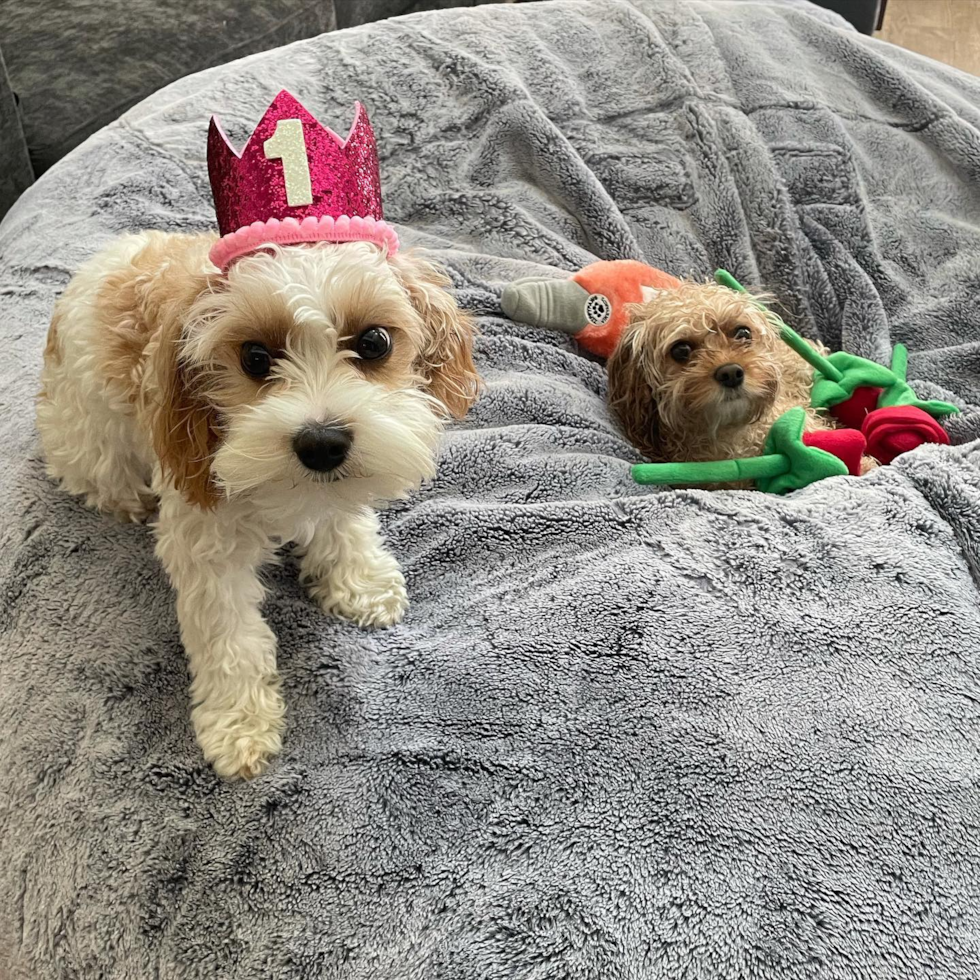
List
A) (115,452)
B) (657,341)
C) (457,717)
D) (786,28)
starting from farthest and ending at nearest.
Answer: (786,28) < (657,341) < (115,452) < (457,717)

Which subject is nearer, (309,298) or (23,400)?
(309,298)

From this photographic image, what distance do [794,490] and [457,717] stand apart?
0.82 metres

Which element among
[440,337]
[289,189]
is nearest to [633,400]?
[440,337]

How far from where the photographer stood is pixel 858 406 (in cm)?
200

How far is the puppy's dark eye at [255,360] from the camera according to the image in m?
1.04

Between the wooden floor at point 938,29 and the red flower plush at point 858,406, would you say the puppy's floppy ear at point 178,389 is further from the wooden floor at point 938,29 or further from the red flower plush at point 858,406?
the wooden floor at point 938,29

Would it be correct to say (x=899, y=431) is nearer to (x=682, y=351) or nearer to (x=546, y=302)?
(x=682, y=351)

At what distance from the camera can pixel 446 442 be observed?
5.39 feet

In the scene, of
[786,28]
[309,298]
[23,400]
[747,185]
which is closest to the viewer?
[309,298]

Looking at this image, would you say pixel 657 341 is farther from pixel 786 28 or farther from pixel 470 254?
pixel 786 28

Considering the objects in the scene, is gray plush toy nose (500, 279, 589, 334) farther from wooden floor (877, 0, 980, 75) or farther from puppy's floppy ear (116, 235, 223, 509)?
wooden floor (877, 0, 980, 75)

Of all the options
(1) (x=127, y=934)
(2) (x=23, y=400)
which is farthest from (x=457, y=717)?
(2) (x=23, y=400)

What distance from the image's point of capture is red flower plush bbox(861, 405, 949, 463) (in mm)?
1770

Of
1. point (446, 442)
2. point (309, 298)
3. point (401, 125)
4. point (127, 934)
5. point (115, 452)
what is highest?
point (309, 298)
